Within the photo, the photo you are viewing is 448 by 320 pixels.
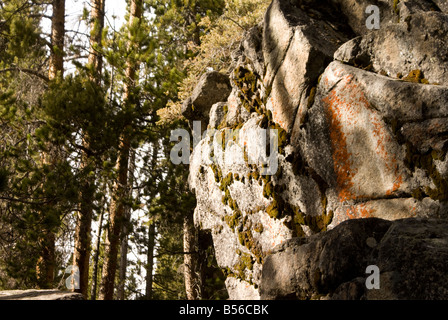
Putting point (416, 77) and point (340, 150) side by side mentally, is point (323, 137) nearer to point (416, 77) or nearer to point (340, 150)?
point (340, 150)

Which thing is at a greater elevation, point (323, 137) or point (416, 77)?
point (416, 77)

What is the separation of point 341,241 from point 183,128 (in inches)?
340

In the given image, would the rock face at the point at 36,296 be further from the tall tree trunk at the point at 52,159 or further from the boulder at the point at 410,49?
the boulder at the point at 410,49

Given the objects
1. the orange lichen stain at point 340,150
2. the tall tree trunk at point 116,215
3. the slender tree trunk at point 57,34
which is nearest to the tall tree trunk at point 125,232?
the tall tree trunk at point 116,215

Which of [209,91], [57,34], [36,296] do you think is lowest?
[36,296]

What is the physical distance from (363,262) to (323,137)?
100 inches

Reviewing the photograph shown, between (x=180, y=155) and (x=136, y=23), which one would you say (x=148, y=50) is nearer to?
(x=136, y=23)

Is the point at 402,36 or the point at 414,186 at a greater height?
the point at 402,36

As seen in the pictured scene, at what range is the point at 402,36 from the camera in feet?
17.1

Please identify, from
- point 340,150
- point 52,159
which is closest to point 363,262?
point 340,150

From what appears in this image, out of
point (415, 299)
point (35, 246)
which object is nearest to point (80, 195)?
point (35, 246)

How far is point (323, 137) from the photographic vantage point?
18.6 ft
